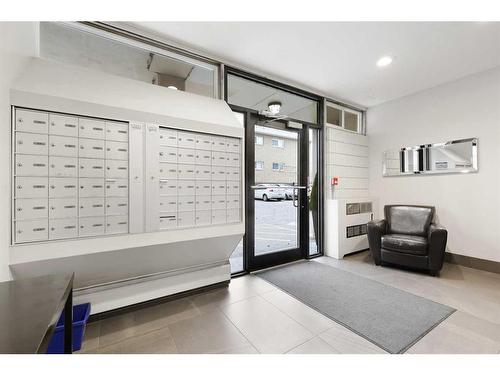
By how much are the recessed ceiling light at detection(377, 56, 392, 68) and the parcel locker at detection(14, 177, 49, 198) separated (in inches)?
147

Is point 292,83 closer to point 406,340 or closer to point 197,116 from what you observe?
point 197,116

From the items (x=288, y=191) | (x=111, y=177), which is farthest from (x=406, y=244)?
(x=111, y=177)

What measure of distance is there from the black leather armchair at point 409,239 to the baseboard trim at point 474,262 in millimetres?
655

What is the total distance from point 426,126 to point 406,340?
3.46m

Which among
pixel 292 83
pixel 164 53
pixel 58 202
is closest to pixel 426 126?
pixel 292 83

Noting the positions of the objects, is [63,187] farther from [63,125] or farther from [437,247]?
[437,247]

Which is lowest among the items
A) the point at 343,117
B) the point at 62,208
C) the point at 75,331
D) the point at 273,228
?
the point at 75,331

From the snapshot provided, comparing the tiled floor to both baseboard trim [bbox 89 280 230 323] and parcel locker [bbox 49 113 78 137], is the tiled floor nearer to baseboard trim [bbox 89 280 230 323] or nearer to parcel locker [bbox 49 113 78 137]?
baseboard trim [bbox 89 280 230 323]

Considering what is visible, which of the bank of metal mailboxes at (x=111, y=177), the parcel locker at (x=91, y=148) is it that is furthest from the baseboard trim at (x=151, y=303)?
the parcel locker at (x=91, y=148)

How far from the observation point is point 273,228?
12.0 feet

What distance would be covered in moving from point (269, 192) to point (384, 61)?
7.55ft

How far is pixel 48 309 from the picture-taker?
0.83 m

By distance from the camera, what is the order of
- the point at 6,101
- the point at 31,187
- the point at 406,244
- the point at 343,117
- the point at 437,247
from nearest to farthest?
the point at 6,101 → the point at 31,187 → the point at 437,247 → the point at 406,244 → the point at 343,117

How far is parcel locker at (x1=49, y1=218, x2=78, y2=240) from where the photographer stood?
5.15 ft
